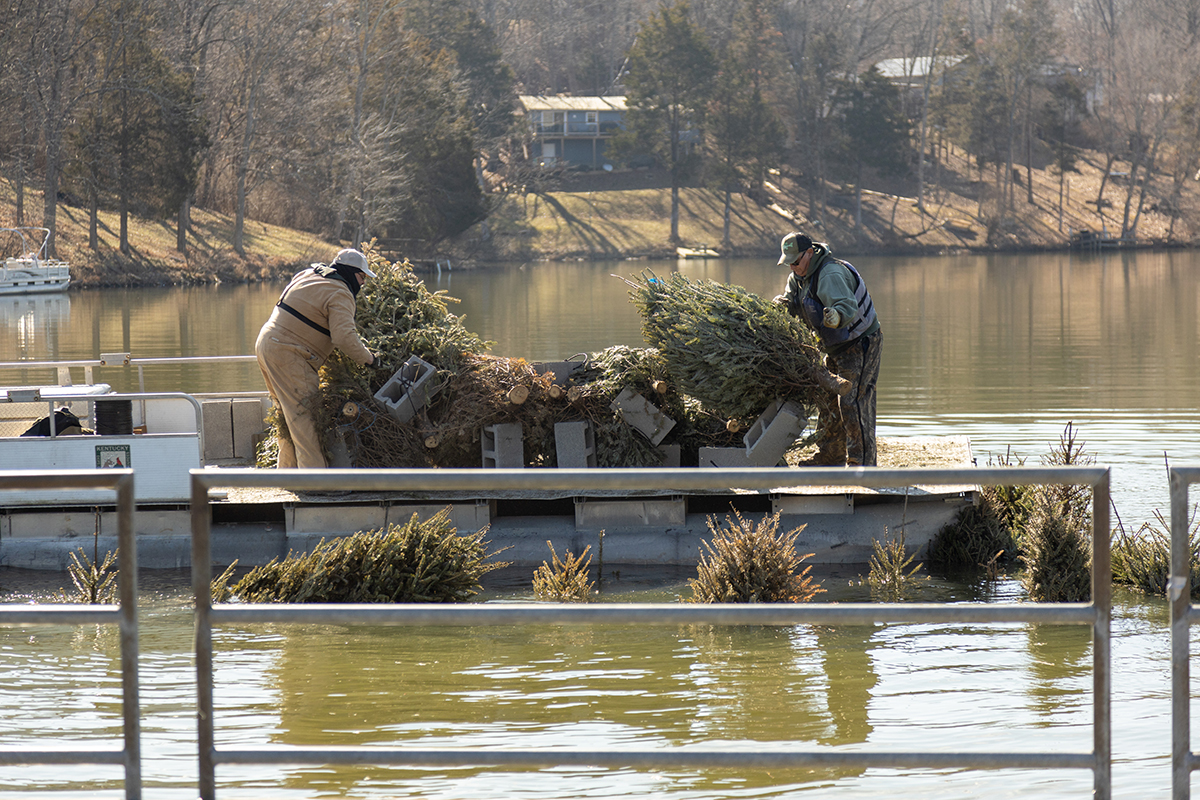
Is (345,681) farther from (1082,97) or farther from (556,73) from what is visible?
(556,73)

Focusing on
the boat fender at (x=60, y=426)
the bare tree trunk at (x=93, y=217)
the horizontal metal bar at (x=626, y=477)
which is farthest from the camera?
the bare tree trunk at (x=93, y=217)

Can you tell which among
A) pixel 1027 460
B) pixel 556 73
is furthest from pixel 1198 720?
pixel 556 73

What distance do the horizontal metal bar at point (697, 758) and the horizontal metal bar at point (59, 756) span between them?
293 mm

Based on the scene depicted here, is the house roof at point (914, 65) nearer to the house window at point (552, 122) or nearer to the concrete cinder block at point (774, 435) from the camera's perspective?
the house window at point (552, 122)

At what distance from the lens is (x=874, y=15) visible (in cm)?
10788

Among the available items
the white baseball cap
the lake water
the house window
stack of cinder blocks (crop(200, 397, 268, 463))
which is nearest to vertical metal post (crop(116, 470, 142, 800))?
the lake water

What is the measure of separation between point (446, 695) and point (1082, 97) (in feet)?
285

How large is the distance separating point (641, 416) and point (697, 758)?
6869 millimetres

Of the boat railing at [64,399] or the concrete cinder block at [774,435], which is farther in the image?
the concrete cinder block at [774,435]

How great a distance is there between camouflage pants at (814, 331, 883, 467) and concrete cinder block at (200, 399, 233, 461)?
17.0 feet

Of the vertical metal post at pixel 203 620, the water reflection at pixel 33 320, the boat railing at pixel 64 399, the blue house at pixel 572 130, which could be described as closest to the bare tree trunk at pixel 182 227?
the water reflection at pixel 33 320

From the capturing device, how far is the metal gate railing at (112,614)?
3.37 meters

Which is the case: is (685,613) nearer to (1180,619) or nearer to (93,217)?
(1180,619)

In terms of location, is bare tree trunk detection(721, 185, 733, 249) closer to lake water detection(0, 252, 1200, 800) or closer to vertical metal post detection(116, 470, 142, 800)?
lake water detection(0, 252, 1200, 800)
